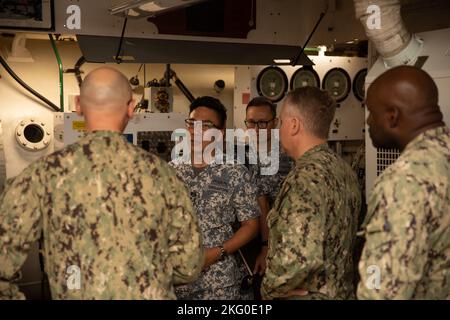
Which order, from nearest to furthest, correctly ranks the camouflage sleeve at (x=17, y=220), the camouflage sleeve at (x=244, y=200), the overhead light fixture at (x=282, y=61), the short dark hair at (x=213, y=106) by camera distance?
1. the camouflage sleeve at (x=17, y=220)
2. the camouflage sleeve at (x=244, y=200)
3. the short dark hair at (x=213, y=106)
4. the overhead light fixture at (x=282, y=61)

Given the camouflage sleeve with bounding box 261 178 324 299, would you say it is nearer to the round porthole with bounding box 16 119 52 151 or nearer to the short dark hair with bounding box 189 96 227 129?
the short dark hair with bounding box 189 96 227 129

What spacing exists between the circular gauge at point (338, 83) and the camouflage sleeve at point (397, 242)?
→ 9.09 ft

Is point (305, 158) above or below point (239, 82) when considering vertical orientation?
below

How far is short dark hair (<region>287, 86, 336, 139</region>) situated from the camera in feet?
6.41

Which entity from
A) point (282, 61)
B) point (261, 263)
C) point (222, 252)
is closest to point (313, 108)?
point (222, 252)

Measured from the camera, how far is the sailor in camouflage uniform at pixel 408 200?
1325 millimetres

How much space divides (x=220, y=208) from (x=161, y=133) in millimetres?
984

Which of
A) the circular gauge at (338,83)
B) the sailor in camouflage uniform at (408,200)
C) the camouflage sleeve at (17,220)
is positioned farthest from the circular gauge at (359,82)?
the camouflage sleeve at (17,220)

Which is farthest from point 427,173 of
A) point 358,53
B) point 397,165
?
point 358,53

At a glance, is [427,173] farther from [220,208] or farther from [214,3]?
[214,3]

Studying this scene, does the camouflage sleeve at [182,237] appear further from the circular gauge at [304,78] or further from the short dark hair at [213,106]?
the circular gauge at [304,78]

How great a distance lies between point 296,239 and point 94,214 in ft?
2.26

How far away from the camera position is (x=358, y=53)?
4.31 metres
